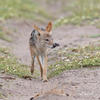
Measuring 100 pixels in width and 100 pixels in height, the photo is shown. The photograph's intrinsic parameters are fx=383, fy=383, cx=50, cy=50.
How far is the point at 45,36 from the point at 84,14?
429 inches

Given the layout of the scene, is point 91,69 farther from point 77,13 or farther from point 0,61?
point 77,13

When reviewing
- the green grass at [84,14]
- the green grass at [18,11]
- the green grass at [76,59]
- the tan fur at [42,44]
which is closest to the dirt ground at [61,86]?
the green grass at [76,59]

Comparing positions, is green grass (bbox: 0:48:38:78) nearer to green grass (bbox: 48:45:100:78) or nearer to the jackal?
the jackal

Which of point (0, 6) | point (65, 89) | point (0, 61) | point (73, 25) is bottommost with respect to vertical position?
point (65, 89)

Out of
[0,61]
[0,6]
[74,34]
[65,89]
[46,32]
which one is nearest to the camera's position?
[65,89]

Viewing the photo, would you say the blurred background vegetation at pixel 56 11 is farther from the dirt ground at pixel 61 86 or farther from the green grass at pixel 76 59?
the dirt ground at pixel 61 86

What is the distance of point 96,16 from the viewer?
59.5ft

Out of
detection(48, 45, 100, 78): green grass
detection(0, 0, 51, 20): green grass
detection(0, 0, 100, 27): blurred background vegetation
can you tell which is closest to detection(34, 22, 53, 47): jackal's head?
detection(48, 45, 100, 78): green grass

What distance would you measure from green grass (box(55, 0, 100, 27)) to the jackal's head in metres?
8.67

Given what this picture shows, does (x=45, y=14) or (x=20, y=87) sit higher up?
(x=45, y=14)

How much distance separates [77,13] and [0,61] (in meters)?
10.8

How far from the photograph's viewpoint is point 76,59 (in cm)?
957

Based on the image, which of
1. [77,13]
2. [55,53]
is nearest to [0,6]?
[77,13]

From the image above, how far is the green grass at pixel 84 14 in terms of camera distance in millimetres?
17841
